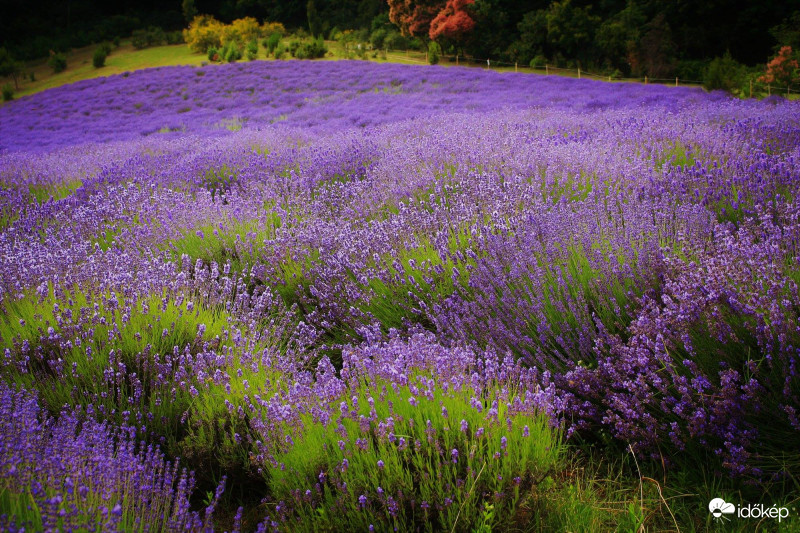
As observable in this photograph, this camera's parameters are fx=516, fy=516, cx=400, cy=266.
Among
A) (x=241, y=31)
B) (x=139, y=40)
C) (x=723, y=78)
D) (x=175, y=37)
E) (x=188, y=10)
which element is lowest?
(x=723, y=78)

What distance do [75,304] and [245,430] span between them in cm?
111

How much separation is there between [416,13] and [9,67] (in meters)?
12.2

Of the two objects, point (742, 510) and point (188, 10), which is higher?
point (188, 10)

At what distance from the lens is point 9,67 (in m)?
13.0

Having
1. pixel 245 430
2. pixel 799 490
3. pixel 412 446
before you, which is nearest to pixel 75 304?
pixel 245 430

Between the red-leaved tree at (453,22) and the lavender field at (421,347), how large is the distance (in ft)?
46.6

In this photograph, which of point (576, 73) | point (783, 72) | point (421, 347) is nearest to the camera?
point (421, 347)

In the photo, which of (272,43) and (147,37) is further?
(147,37)

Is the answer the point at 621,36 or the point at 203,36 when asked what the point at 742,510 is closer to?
the point at 621,36

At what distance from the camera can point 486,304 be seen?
2.33 metres

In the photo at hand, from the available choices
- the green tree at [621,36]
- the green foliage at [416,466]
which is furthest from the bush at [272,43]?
the green foliage at [416,466]

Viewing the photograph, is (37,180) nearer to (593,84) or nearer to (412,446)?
(412,446)

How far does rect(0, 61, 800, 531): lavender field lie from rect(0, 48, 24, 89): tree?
11.4 meters

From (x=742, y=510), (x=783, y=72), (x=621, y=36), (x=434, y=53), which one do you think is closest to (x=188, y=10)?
(x=434, y=53)
